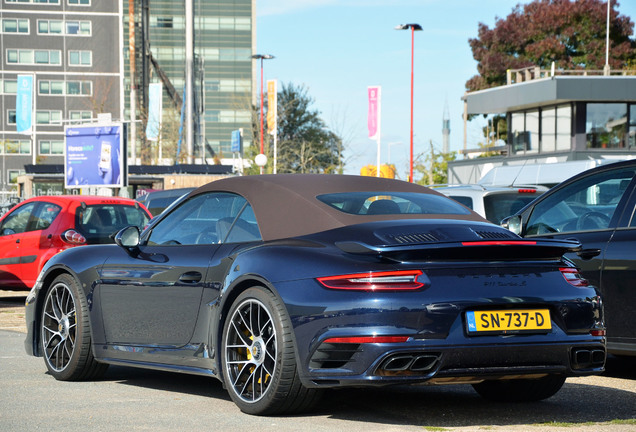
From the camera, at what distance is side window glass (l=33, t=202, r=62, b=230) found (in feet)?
47.9

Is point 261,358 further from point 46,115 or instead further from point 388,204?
point 46,115

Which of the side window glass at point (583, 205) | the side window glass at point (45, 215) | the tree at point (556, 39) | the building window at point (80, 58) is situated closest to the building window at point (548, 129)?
the tree at point (556, 39)

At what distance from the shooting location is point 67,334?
7.52 metres

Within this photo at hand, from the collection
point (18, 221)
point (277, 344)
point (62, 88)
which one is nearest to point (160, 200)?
A: point (18, 221)

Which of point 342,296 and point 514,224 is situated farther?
point 514,224

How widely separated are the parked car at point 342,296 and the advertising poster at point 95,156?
24.4 m

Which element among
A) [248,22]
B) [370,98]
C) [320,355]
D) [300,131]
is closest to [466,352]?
[320,355]

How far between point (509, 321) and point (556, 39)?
62.6 m

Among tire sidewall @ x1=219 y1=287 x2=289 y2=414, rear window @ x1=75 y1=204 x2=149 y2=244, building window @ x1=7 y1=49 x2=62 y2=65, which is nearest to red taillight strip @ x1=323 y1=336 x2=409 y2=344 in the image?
tire sidewall @ x1=219 y1=287 x2=289 y2=414

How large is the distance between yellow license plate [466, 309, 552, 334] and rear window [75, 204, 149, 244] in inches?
382

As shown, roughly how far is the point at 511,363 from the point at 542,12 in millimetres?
62346

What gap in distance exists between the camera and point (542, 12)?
6512 centimetres

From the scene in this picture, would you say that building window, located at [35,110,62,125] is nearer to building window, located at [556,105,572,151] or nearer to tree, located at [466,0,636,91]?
tree, located at [466,0,636,91]

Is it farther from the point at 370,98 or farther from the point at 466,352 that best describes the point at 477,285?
the point at 370,98
